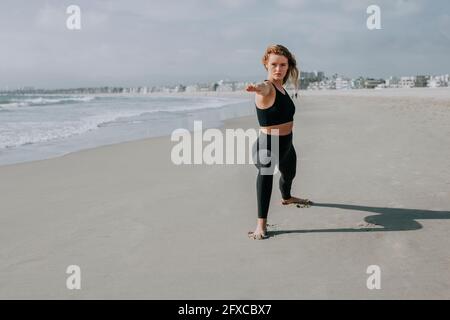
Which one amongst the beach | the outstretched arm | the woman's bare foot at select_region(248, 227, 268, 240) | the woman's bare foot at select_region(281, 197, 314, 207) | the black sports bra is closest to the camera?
the beach

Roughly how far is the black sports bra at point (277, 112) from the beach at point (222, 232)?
40.5 inches

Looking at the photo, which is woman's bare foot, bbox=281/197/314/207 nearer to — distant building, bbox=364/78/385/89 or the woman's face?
the woman's face

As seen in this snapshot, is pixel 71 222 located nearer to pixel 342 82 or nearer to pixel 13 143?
pixel 13 143

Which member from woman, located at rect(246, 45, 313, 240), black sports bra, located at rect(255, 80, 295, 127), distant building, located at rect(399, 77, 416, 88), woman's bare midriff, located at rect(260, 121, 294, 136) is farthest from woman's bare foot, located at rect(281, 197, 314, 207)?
distant building, located at rect(399, 77, 416, 88)

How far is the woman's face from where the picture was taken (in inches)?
142

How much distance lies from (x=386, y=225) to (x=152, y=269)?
88.9 inches

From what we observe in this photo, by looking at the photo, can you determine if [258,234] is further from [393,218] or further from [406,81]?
[406,81]

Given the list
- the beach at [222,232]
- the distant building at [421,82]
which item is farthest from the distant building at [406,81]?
the beach at [222,232]

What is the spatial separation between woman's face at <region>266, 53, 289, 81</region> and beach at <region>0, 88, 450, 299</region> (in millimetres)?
1452

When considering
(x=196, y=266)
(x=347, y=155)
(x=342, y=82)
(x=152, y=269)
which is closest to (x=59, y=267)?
(x=152, y=269)

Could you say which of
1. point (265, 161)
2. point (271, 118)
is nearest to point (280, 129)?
point (271, 118)

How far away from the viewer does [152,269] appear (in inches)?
114

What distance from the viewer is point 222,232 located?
12.0ft

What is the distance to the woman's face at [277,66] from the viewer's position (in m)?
3.61
